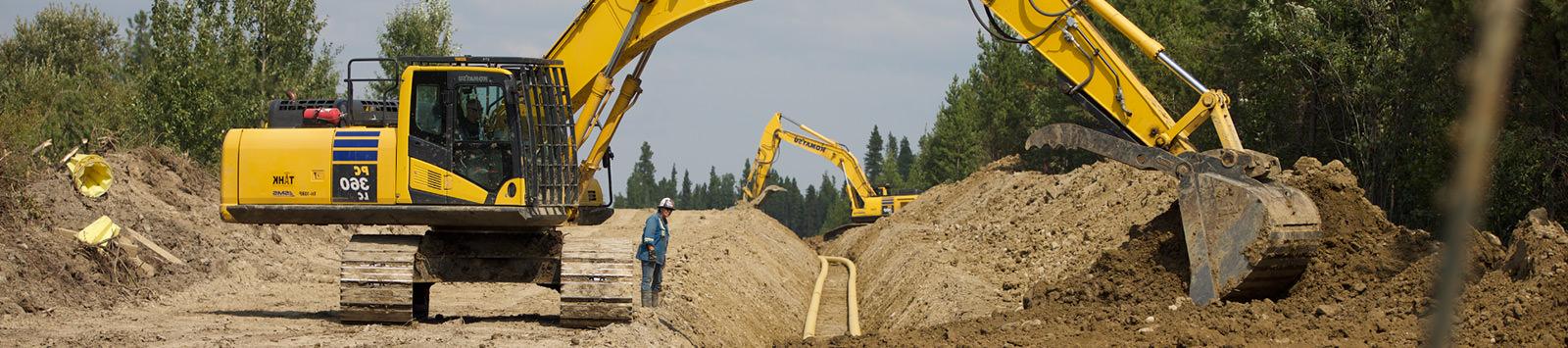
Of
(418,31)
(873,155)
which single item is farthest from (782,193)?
(418,31)

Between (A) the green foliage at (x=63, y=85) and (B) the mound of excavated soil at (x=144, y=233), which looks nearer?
(B) the mound of excavated soil at (x=144, y=233)

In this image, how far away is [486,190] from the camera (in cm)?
1246

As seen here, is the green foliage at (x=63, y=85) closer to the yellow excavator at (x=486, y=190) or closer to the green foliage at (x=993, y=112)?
the yellow excavator at (x=486, y=190)

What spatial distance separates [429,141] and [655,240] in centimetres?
317

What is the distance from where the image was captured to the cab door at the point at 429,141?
41.0 feet

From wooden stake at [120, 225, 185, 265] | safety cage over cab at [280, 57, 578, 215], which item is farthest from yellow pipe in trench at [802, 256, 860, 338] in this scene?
wooden stake at [120, 225, 185, 265]

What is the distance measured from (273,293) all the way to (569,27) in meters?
7.48

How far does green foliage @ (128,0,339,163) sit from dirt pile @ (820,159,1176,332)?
1493cm

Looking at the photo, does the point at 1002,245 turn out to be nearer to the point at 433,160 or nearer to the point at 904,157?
the point at 433,160

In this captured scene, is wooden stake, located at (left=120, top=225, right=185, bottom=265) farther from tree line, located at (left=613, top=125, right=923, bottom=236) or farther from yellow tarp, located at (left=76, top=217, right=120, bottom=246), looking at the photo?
tree line, located at (left=613, top=125, right=923, bottom=236)

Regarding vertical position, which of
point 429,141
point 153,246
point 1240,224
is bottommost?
point 1240,224

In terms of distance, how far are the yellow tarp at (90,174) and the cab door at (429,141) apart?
33.0 ft

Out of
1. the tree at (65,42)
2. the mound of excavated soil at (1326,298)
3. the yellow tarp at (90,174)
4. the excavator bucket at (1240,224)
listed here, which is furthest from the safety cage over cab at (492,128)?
the tree at (65,42)

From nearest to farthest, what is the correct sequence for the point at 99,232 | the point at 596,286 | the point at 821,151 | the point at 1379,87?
the point at 596,286
the point at 99,232
the point at 1379,87
the point at 821,151
